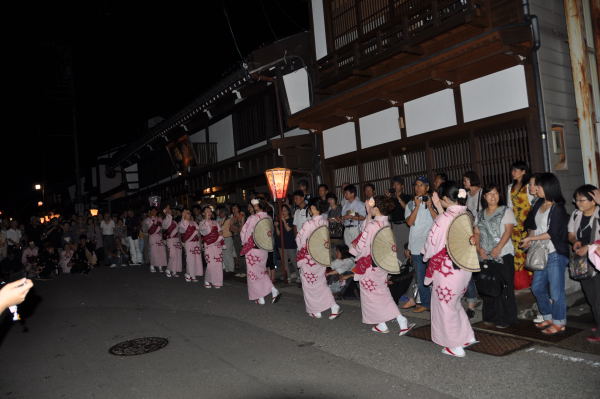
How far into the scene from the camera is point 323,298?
7105 millimetres

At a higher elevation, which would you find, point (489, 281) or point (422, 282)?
point (489, 281)

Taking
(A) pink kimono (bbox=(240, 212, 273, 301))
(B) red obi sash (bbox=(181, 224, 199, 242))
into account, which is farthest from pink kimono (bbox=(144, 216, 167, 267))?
(A) pink kimono (bbox=(240, 212, 273, 301))

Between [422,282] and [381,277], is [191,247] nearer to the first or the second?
[422,282]

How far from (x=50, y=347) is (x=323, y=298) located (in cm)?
411

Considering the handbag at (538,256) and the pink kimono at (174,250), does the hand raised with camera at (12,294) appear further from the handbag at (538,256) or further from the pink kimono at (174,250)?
the pink kimono at (174,250)

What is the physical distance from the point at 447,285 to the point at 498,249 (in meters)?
1.04

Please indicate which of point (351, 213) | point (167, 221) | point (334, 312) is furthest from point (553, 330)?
point (167, 221)

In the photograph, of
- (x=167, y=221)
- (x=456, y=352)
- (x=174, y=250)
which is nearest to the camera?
(x=456, y=352)

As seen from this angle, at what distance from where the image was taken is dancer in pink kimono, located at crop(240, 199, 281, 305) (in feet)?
28.1

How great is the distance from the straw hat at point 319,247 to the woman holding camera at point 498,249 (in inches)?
92.7

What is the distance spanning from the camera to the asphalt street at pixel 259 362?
4.22 m

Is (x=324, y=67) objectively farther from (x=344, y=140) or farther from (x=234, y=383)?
(x=234, y=383)

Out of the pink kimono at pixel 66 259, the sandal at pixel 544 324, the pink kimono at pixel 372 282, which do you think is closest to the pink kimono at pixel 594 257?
the sandal at pixel 544 324

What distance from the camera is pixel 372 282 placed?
6086 mm
